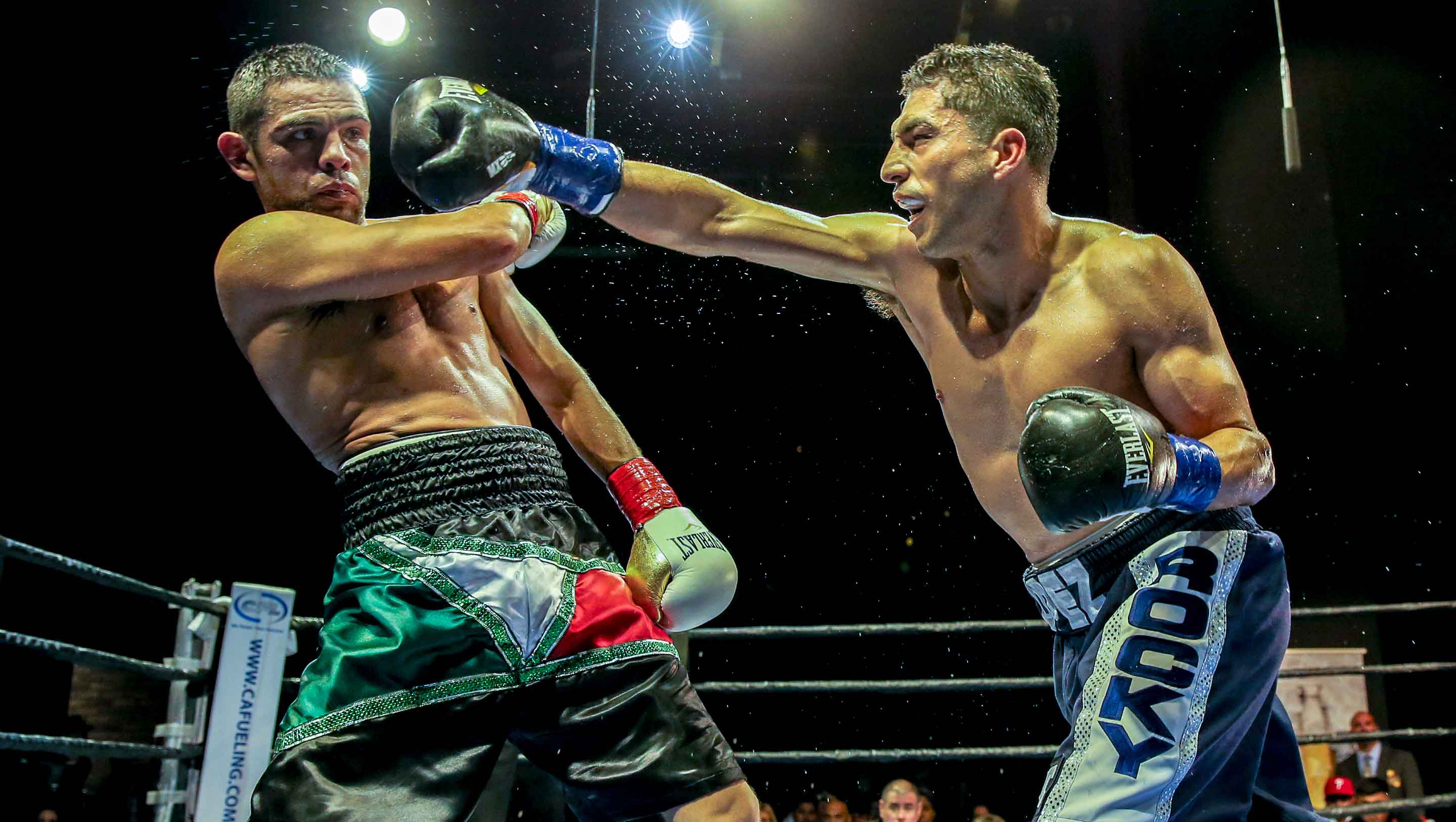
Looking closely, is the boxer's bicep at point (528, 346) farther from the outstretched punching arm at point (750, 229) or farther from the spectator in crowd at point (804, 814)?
the spectator in crowd at point (804, 814)

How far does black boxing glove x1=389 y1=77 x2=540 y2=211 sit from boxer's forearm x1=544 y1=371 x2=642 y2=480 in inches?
17.8

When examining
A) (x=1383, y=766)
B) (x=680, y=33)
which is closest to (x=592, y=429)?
(x=680, y=33)

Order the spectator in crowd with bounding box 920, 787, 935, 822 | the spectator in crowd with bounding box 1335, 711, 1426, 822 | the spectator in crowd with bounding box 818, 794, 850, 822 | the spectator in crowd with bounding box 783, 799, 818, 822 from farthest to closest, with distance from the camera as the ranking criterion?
the spectator in crowd with bounding box 783, 799, 818, 822 < the spectator in crowd with bounding box 818, 794, 850, 822 < the spectator in crowd with bounding box 1335, 711, 1426, 822 < the spectator in crowd with bounding box 920, 787, 935, 822

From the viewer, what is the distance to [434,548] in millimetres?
1632

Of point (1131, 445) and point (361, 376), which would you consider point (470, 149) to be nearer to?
point (361, 376)

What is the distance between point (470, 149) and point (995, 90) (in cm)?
96

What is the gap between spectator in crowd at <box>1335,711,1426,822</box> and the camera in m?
5.05

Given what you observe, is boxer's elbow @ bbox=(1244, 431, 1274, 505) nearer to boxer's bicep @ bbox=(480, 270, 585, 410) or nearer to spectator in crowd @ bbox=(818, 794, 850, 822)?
boxer's bicep @ bbox=(480, 270, 585, 410)

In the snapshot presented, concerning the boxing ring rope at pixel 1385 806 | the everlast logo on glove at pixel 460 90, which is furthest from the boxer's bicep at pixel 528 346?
the boxing ring rope at pixel 1385 806

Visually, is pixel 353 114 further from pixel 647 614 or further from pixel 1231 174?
pixel 1231 174

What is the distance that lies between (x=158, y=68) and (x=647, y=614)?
3890 mm

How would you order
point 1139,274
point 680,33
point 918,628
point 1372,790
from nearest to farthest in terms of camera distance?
point 1139,274 < point 918,628 < point 1372,790 < point 680,33

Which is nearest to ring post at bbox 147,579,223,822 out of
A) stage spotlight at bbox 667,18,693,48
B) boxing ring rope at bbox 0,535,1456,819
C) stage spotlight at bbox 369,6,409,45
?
boxing ring rope at bbox 0,535,1456,819

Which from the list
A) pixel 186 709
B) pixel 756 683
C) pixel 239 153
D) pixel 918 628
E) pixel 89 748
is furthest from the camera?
pixel 918 628
